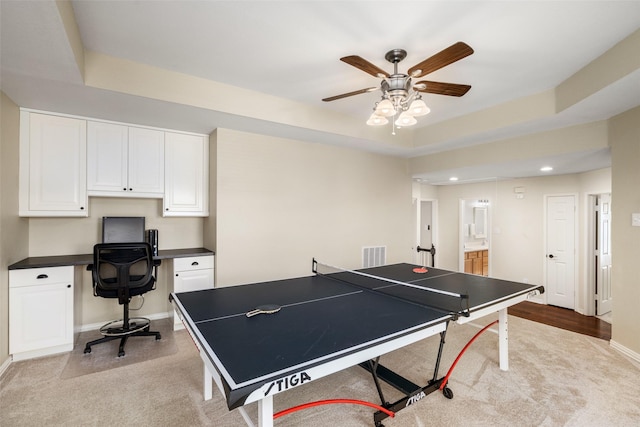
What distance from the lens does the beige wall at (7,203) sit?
8.21 feet

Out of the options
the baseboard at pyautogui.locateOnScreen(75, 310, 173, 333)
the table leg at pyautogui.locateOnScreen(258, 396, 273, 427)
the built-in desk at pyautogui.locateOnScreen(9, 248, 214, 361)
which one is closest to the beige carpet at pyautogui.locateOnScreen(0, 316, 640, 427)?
the built-in desk at pyautogui.locateOnScreen(9, 248, 214, 361)

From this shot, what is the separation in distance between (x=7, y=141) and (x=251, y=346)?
2.99m

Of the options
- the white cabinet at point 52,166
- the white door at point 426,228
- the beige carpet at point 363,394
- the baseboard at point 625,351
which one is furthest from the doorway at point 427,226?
the white cabinet at point 52,166

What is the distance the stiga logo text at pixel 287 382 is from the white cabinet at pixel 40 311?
282 cm

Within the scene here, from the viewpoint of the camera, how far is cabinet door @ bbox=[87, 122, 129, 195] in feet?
10.4

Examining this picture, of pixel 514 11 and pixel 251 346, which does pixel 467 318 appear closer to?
pixel 251 346

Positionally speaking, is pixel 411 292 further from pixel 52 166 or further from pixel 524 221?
pixel 524 221

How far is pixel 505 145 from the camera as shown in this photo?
3.98 m

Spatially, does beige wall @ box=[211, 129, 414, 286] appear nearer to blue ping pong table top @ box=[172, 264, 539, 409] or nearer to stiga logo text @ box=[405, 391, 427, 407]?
blue ping pong table top @ box=[172, 264, 539, 409]

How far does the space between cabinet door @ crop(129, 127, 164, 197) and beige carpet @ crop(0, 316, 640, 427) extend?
1.83 metres

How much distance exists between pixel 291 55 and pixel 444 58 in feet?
4.07

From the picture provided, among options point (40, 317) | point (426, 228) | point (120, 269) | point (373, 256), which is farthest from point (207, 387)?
point (426, 228)

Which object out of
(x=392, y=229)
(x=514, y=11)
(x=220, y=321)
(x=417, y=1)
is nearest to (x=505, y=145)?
(x=392, y=229)

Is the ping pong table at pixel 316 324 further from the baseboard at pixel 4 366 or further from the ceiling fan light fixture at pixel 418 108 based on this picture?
the baseboard at pixel 4 366
